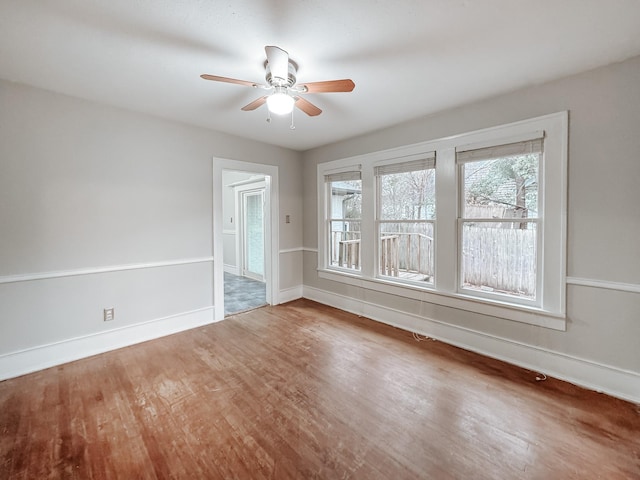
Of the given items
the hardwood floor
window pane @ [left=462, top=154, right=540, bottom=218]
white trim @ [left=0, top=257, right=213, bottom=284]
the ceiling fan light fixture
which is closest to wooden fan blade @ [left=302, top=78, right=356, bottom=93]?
the ceiling fan light fixture

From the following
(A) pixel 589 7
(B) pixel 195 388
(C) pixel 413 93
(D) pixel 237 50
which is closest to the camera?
(A) pixel 589 7

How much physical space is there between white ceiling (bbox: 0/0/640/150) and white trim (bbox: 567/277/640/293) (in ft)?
5.36

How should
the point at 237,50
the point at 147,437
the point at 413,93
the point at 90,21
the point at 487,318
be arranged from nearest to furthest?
the point at 90,21, the point at 147,437, the point at 237,50, the point at 413,93, the point at 487,318

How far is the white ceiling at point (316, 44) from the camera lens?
1.51 metres

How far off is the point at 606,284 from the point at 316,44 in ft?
9.11

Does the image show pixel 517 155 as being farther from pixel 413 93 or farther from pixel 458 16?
pixel 458 16

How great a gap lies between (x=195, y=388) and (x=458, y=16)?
3.11 metres

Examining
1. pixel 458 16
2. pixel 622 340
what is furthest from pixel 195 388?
pixel 622 340

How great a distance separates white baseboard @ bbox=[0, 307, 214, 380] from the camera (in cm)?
237

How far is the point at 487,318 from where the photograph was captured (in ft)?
8.90

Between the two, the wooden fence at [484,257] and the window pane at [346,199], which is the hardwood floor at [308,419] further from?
the window pane at [346,199]

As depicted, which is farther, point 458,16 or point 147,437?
point 147,437

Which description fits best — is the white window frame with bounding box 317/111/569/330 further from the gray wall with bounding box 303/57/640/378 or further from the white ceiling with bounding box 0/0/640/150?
the white ceiling with bounding box 0/0/640/150

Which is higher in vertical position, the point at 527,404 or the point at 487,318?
the point at 487,318
